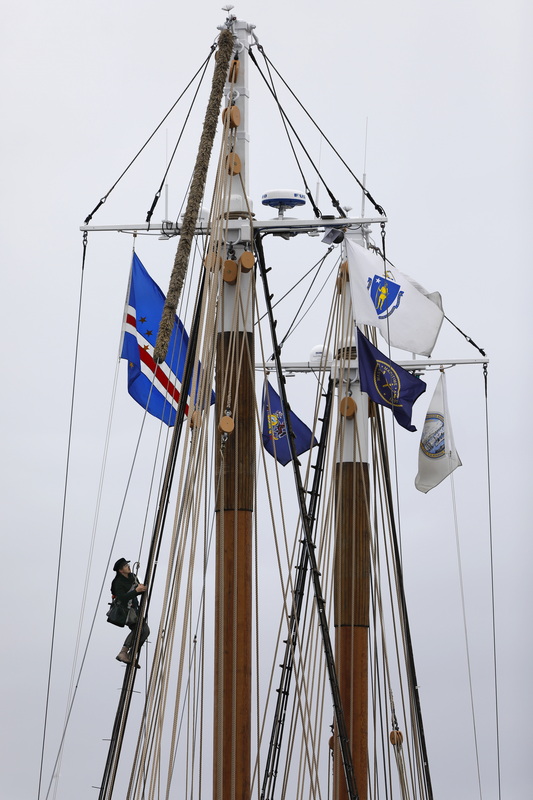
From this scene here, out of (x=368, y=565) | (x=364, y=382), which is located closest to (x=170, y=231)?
(x=364, y=382)

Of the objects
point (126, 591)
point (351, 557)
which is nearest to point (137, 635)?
point (126, 591)

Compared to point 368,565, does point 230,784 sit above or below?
below

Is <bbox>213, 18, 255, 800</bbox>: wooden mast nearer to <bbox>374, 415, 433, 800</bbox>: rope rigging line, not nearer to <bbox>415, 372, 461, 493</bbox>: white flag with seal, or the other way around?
<bbox>374, 415, 433, 800</bbox>: rope rigging line

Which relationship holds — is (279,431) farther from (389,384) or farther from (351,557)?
(389,384)

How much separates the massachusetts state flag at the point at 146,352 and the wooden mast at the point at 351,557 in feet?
16.7

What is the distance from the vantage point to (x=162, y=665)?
76.2 ft

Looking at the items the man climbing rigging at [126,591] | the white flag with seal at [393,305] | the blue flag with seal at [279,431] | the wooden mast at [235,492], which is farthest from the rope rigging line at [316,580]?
the blue flag with seal at [279,431]

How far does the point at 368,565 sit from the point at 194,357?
33.7 ft

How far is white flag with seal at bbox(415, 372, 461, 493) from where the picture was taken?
1435 inches

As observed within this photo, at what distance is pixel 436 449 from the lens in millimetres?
36719

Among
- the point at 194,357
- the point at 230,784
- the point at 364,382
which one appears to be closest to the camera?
the point at 230,784

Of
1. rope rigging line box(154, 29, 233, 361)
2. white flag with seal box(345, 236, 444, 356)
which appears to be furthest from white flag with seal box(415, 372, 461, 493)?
rope rigging line box(154, 29, 233, 361)

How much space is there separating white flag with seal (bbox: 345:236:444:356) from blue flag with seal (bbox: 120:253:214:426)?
3.16 metres

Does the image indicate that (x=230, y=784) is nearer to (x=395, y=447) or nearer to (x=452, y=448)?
(x=395, y=447)
